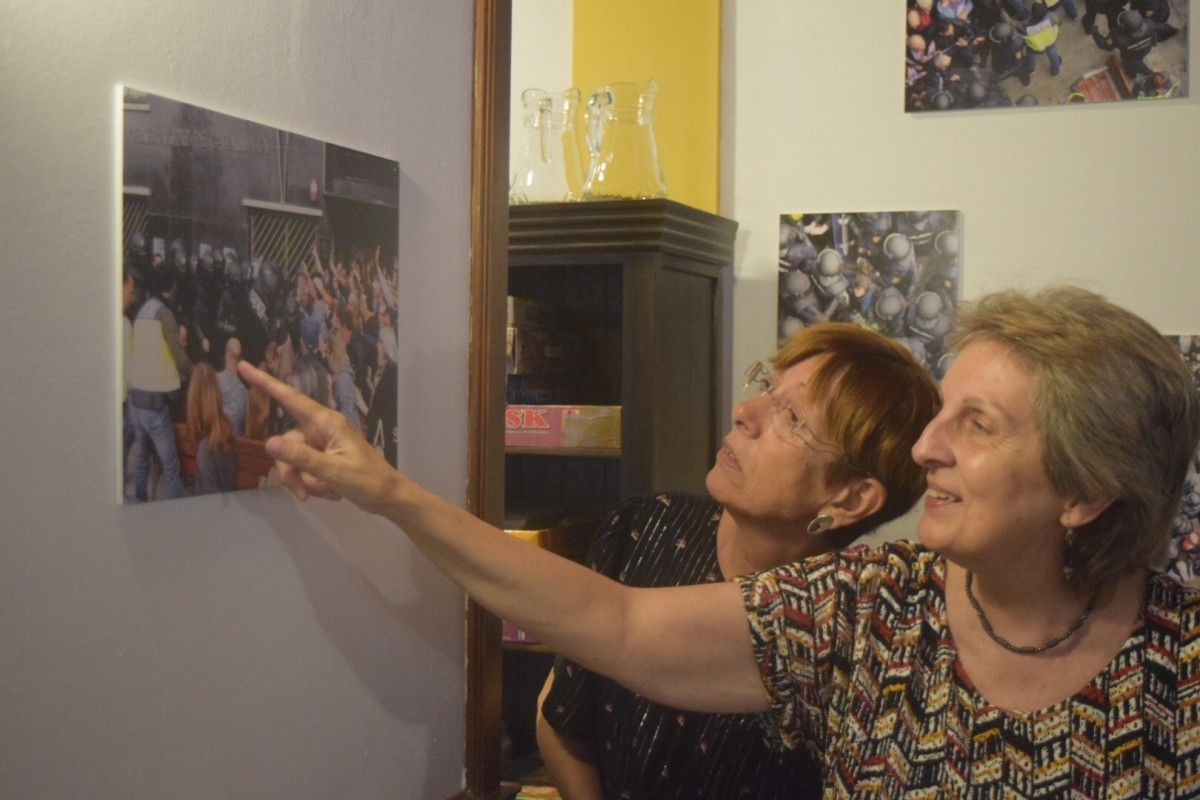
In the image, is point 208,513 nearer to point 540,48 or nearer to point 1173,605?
point 1173,605

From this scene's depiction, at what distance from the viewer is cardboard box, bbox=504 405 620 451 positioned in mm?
2834

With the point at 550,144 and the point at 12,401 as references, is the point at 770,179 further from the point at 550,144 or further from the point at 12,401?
the point at 12,401

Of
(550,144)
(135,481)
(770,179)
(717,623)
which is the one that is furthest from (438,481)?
(770,179)

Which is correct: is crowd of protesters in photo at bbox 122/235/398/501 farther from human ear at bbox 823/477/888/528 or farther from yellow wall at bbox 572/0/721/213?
yellow wall at bbox 572/0/721/213

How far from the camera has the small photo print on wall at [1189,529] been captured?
2.79 metres

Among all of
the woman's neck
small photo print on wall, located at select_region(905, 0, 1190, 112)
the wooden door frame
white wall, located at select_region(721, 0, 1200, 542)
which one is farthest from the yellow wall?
the wooden door frame

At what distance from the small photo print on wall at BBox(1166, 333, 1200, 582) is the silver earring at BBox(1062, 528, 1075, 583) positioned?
5.18 ft

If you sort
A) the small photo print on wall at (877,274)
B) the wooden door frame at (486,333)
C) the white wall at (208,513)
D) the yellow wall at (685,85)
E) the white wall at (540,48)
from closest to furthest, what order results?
the white wall at (208,513) < the wooden door frame at (486,333) < the small photo print on wall at (877,274) < the yellow wall at (685,85) < the white wall at (540,48)

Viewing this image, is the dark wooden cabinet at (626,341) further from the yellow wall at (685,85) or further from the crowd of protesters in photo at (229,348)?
the crowd of protesters in photo at (229,348)

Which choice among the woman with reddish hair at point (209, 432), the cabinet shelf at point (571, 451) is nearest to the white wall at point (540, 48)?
the cabinet shelf at point (571, 451)

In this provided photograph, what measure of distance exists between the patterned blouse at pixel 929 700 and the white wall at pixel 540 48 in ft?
6.83

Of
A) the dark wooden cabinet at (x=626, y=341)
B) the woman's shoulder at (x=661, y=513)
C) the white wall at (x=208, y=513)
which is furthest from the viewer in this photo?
the dark wooden cabinet at (x=626, y=341)

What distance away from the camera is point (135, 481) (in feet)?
3.18

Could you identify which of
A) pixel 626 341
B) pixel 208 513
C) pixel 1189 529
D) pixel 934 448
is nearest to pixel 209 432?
pixel 208 513
